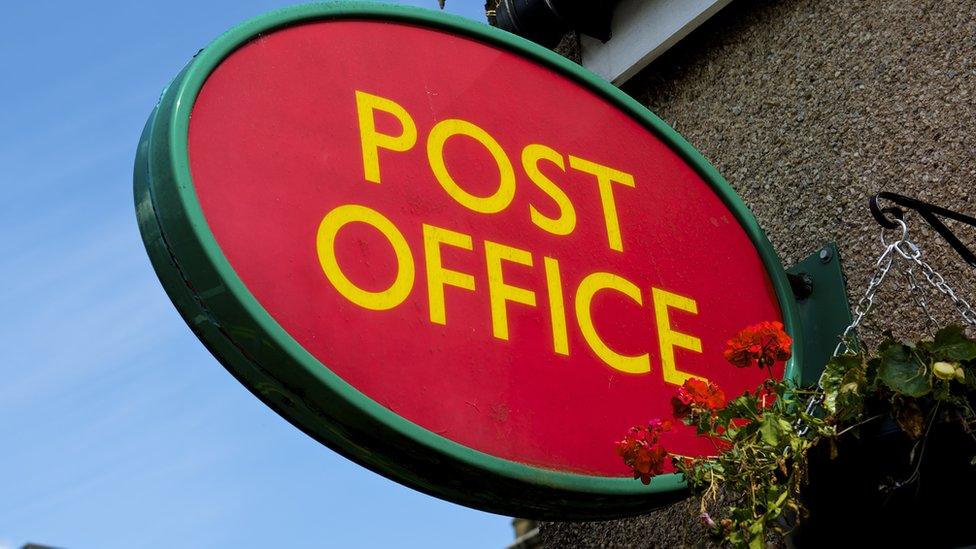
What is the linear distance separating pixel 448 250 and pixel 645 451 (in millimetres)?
517

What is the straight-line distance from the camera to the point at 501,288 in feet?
8.05

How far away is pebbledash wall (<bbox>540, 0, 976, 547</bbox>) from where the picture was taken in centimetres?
301

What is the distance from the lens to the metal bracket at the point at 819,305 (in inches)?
120

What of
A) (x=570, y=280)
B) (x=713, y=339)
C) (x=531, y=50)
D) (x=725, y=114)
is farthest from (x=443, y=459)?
(x=725, y=114)

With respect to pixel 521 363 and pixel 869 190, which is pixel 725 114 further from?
pixel 521 363

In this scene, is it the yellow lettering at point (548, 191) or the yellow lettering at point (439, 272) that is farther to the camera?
the yellow lettering at point (548, 191)

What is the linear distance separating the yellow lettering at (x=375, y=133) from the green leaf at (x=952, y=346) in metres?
1.02

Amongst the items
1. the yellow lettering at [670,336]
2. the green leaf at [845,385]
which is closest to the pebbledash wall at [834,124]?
the yellow lettering at [670,336]

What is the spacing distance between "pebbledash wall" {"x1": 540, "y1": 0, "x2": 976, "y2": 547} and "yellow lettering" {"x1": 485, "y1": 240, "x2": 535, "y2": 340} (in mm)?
927

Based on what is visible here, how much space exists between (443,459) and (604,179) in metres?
0.87

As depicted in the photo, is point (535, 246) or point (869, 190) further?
point (869, 190)

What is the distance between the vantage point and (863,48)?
130 inches

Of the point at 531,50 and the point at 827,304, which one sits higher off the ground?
the point at 531,50

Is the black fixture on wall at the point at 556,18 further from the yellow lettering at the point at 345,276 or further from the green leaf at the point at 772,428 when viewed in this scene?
the green leaf at the point at 772,428
